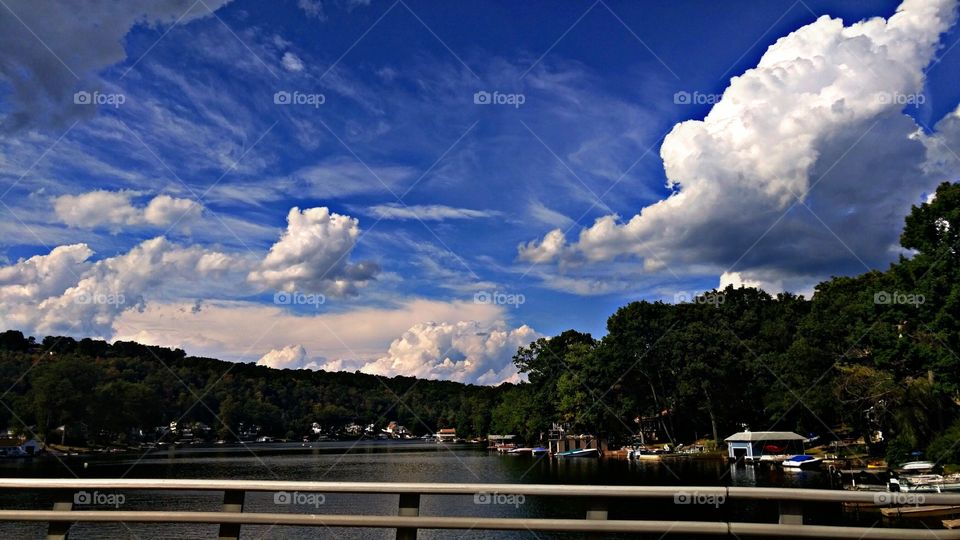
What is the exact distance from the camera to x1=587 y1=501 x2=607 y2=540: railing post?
6.12 m

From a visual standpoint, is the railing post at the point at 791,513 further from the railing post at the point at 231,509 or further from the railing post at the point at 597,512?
the railing post at the point at 231,509

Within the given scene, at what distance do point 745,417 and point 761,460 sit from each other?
1207 inches

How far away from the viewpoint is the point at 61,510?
22.0 feet

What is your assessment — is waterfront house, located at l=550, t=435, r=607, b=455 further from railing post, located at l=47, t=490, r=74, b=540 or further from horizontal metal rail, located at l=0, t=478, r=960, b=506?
railing post, located at l=47, t=490, r=74, b=540

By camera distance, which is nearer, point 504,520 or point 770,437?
point 504,520

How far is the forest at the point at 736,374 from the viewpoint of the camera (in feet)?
146

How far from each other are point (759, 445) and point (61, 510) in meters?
82.9

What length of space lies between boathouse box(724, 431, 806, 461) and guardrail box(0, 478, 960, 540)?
2993 inches

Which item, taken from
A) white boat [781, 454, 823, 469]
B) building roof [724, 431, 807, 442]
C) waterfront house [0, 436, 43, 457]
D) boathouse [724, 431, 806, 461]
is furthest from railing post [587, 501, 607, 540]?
waterfront house [0, 436, 43, 457]

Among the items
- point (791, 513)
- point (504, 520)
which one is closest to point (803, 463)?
point (791, 513)

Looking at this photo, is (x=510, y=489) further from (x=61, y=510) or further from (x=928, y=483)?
(x=928, y=483)

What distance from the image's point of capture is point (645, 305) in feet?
336

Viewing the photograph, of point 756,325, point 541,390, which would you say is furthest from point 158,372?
point 756,325

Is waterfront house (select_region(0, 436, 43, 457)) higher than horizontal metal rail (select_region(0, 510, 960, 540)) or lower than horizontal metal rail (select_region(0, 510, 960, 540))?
lower
